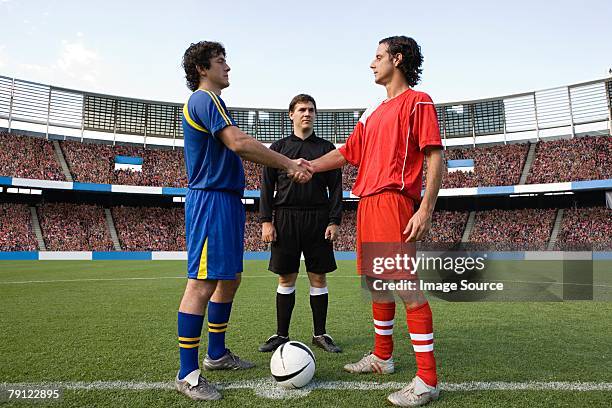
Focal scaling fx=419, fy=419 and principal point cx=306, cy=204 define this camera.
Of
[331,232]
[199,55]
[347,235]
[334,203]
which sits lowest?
[347,235]

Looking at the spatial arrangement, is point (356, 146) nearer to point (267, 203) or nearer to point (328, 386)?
point (267, 203)

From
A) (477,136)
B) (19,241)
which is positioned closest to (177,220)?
(19,241)

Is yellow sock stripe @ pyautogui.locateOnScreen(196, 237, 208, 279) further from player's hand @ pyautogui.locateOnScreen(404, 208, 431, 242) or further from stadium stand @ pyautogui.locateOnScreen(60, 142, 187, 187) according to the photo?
stadium stand @ pyautogui.locateOnScreen(60, 142, 187, 187)

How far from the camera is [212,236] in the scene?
10.4 ft

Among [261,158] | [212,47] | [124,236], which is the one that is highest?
[212,47]

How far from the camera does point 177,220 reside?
109ft

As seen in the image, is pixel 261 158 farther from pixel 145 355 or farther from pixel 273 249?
pixel 145 355

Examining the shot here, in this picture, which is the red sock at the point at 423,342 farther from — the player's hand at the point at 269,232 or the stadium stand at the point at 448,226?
the stadium stand at the point at 448,226

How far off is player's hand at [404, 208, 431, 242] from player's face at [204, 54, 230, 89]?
191cm

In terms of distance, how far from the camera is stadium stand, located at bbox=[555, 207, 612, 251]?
27.6 metres

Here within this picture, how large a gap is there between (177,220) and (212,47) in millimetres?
31237

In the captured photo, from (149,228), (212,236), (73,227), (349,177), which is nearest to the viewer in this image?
(212,236)

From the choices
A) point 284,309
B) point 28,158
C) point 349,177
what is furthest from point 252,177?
point 284,309

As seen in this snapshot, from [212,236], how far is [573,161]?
110 ft
